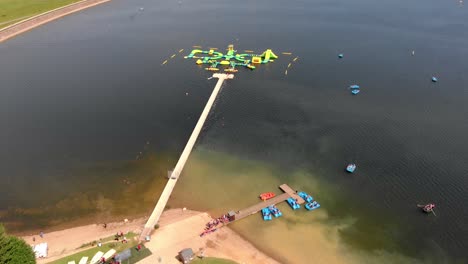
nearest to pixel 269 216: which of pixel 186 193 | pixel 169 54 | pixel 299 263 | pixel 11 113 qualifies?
pixel 299 263

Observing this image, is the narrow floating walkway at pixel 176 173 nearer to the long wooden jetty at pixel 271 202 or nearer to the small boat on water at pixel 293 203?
the long wooden jetty at pixel 271 202

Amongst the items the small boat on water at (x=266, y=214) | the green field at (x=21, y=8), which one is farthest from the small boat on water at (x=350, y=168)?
the green field at (x=21, y=8)

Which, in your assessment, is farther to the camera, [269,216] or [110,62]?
[110,62]

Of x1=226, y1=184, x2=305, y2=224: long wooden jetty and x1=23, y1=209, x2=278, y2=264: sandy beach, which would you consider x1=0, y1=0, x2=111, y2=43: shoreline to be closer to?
x1=23, y1=209, x2=278, y2=264: sandy beach

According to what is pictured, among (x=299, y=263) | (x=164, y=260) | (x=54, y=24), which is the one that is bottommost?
(x=299, y=263)

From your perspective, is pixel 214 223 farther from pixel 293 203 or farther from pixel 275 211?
pixel 293 203

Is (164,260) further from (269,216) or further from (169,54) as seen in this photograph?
(169,54)
